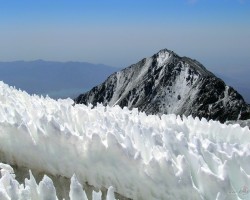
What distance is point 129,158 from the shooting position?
7.50 meters

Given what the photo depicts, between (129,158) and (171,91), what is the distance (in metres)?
104

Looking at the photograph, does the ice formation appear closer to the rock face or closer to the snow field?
the snow field

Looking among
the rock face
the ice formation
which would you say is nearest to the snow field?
the ice formation

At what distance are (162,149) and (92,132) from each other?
1427mm

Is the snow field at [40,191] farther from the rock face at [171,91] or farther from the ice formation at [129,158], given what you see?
the rock face at [171,91]

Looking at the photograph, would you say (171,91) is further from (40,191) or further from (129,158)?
(40,191)

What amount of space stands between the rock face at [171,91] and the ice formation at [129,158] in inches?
2809

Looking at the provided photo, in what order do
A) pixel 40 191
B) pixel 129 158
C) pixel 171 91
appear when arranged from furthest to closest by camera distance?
1. pixel 171 91
2. pixel 129 158
3. pixel 40 191

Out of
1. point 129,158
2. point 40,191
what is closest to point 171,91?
point 129,158

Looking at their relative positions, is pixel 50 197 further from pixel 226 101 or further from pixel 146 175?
pixel 226 101

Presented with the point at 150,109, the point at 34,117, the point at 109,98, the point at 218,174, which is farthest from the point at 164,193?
the point at 109,98

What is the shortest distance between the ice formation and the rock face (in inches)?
2809

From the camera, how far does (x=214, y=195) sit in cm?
696

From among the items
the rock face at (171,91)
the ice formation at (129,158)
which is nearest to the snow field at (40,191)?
the ice formation at (129,158)
